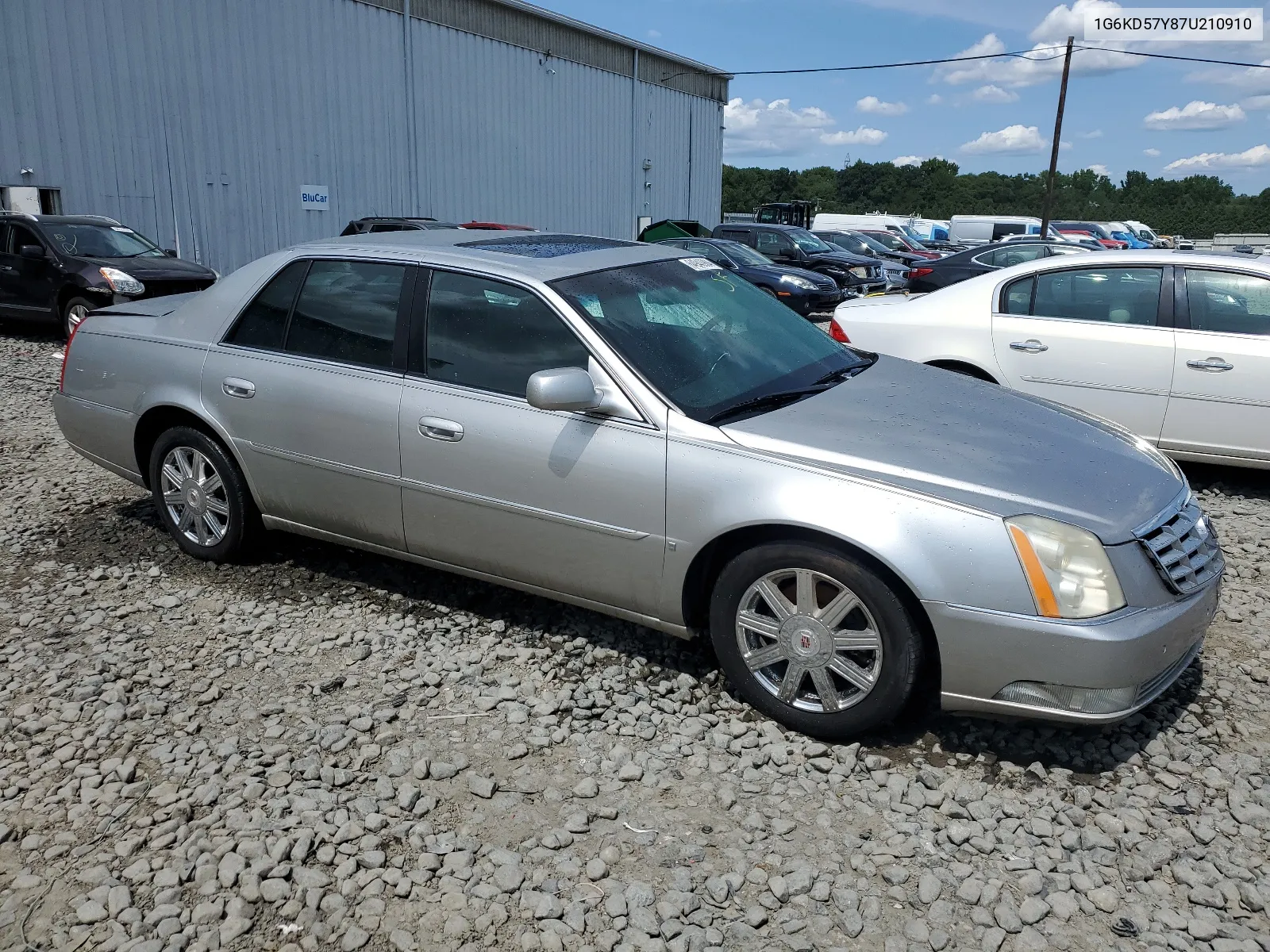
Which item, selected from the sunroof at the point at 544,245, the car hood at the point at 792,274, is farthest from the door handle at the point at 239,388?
the car hood at the point at 792,274

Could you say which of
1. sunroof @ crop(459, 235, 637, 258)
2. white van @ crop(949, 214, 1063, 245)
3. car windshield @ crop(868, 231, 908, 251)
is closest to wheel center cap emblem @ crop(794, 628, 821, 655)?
sunroof @ crop(459, 235, 637, 258)

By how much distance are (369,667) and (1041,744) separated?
8.14 feet

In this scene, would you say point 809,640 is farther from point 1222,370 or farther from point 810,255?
point 810,255

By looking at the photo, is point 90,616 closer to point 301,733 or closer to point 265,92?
point 301,733

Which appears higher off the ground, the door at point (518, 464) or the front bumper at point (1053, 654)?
the door at point (518, 464)

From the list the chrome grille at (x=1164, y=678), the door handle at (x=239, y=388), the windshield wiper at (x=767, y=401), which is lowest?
the chrome grille at (x=1164, y=678)

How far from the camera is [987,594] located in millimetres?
3004

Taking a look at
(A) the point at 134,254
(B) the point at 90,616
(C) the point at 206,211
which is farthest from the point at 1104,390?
(C) the point at 206,211

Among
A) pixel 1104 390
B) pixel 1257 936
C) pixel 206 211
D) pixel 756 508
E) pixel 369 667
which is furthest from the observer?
pixel 206 211

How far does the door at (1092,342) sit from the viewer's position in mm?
6133

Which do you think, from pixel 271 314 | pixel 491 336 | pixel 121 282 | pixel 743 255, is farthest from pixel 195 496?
pixel 743 255

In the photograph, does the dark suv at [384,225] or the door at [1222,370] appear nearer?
the door at [1222,370]

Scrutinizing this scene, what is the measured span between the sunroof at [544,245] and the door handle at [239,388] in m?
1.12

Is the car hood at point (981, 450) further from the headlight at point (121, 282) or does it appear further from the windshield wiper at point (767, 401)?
the headlight at point (121, 282)
